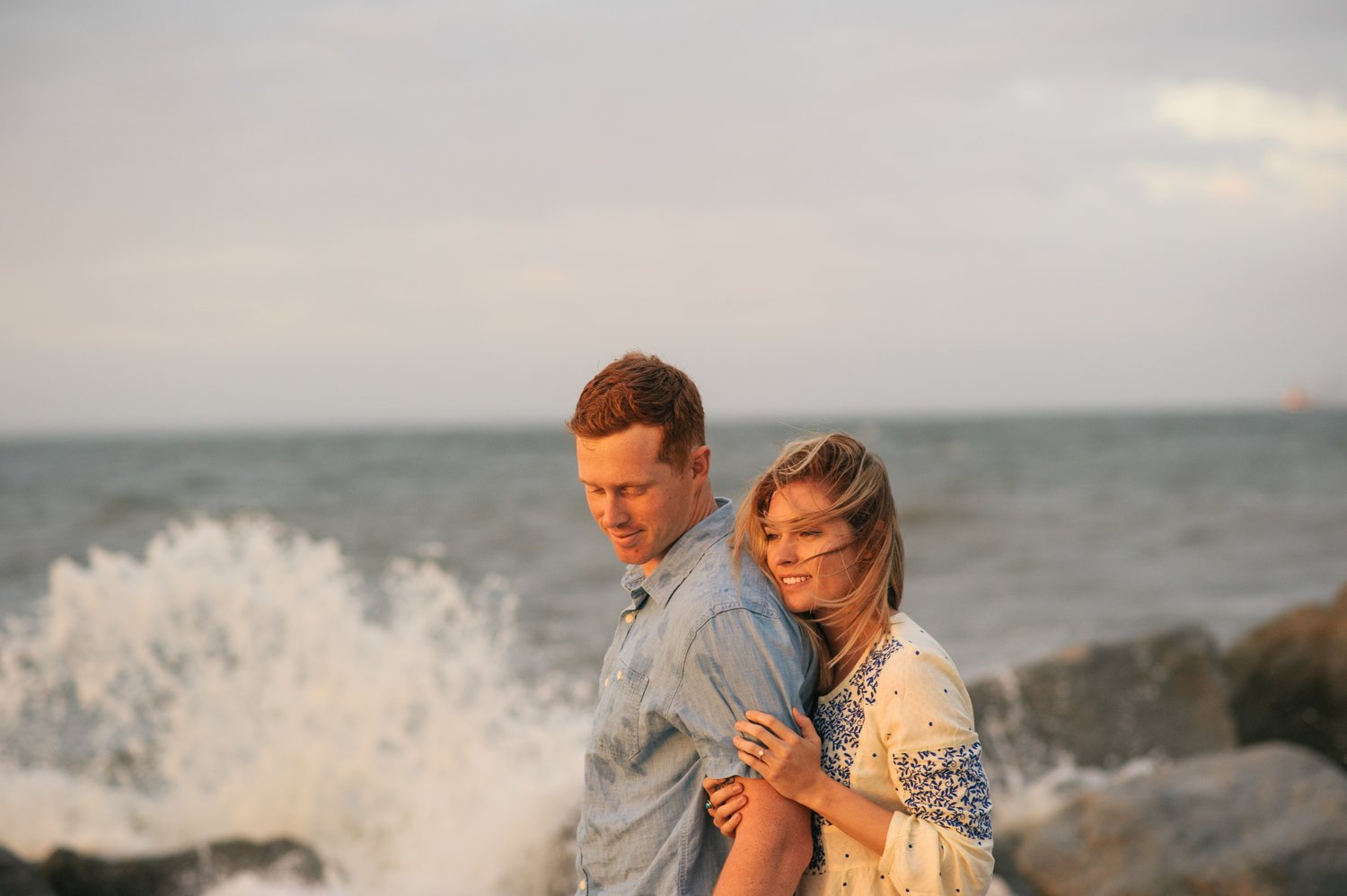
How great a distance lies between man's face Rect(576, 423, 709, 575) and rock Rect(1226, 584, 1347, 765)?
20.8 feet

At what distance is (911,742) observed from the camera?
213 cm

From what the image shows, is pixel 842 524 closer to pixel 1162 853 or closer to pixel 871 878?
pixel 871 878

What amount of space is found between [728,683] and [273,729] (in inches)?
261

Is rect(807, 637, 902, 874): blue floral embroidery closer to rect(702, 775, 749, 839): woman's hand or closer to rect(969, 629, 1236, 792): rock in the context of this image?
rect(702, 775, 749, 839): woman's hand

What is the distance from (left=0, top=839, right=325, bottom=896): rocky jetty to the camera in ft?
18.5

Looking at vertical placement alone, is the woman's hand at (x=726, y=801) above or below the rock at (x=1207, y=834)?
above

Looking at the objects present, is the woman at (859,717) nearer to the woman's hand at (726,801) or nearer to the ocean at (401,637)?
the woman's hand at (726,801)

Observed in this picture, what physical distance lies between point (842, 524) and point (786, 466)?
166mm

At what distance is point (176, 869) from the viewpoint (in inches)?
227

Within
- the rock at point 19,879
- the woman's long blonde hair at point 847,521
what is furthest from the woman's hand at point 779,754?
the rock at point 19,879

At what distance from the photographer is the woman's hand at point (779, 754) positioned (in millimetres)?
2068

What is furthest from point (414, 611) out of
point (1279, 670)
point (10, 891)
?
point (1279, 670)

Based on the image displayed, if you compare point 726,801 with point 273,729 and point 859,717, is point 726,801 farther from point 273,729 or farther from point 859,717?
point 273,729

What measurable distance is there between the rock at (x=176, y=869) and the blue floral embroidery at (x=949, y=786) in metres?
4.57
